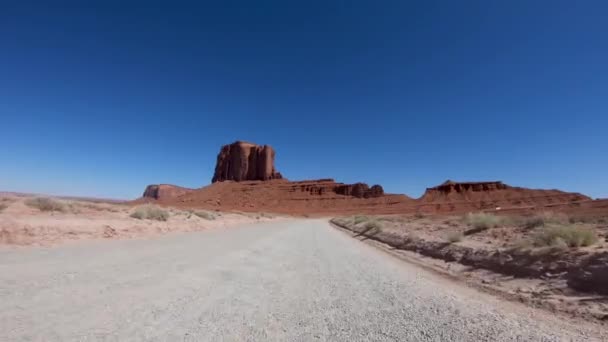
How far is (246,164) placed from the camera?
16000cm

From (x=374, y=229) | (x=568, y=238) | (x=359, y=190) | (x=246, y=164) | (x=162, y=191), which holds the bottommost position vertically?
(x=374, y=229)

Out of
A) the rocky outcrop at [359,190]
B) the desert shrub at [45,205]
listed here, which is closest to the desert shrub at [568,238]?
the desert shrub at [45,205]

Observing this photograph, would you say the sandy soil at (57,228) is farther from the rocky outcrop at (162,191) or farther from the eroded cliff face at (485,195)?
the rocky outcrop at (162,191)

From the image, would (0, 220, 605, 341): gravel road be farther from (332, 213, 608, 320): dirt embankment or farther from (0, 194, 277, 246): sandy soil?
(0, 194, 277, 246): sandy soil

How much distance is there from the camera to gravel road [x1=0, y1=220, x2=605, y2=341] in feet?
10.8

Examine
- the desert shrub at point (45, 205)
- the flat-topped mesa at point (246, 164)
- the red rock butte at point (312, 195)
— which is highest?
the flat-topped mesa at point (246, 164)

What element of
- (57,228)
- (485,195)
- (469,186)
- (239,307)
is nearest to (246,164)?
(469,186)

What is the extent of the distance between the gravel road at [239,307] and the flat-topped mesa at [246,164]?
15209 cm

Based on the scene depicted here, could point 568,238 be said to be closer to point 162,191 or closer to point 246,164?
point 246,164

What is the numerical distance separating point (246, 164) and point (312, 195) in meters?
44.9

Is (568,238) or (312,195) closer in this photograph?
(568,238)

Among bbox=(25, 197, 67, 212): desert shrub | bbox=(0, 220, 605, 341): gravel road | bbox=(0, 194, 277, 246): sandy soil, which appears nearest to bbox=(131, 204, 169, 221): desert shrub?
bbox=(0, 194, 277, 246): sandy soil

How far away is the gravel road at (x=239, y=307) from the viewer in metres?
3.28

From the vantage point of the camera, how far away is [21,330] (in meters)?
3.05
